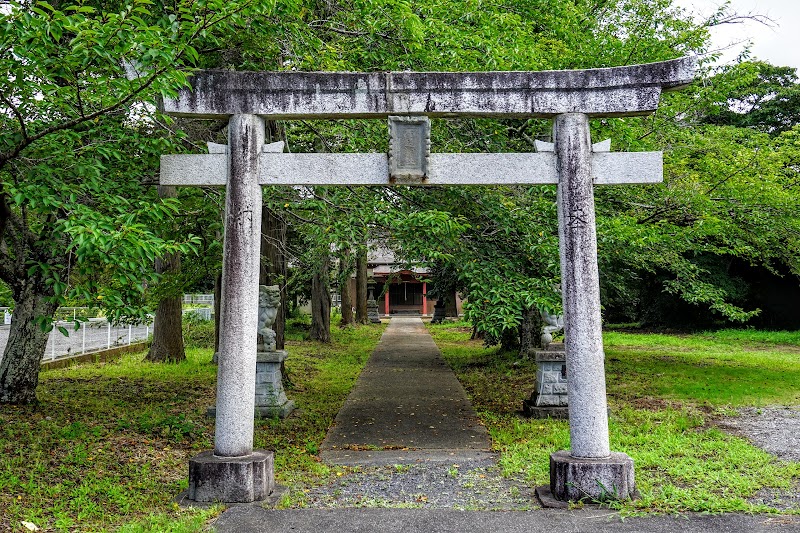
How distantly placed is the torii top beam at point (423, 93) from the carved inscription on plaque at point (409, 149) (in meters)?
0.11

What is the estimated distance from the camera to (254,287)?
5332 mm

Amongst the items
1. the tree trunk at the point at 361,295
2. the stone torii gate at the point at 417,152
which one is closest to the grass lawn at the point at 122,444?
the stone torii gate at the point at 417,152

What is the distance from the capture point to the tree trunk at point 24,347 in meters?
7.73

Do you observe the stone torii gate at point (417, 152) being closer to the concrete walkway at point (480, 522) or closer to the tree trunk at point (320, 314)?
the concrete walkway at point (480, 522)

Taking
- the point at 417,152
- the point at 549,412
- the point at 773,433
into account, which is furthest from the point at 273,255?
the point at 773,433

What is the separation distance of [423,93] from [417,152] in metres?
0.54

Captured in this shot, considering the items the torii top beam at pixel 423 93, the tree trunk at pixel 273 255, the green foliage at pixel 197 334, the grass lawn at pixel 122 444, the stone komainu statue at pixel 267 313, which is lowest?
the grass lawn at pixel 122 444

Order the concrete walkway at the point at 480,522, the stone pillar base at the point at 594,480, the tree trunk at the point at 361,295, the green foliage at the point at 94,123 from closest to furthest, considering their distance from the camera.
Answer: the green foliage at the point at 94,123, the concrete walkway at the point at 480,522, the stone pillar base at the point at 594,480, the tree trunk at the point at 361,295

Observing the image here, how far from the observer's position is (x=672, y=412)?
8914 mm

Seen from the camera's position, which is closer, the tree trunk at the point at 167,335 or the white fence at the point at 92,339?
the tree trunk at the point at 167,335

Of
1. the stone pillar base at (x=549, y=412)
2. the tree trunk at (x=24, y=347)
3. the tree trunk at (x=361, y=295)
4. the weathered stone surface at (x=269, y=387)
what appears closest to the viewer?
the tree trunk at (x=24, y=347)

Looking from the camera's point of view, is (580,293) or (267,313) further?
(267,313)

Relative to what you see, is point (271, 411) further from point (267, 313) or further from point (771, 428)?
point (771, 428)

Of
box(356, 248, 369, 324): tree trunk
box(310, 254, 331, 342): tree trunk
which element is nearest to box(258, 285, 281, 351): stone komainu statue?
box(310, 254, 331, 342): tree trunk
